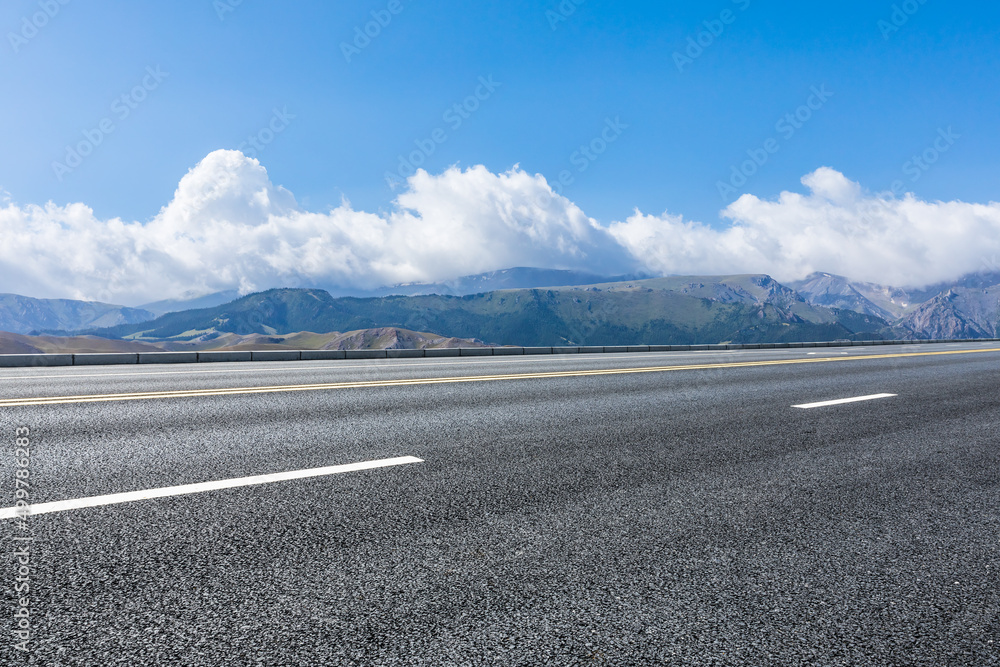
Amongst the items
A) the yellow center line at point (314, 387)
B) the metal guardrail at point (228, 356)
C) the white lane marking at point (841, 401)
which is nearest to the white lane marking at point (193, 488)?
the yellow center line at point (314, 387)

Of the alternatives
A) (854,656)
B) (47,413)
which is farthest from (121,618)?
(47,413)

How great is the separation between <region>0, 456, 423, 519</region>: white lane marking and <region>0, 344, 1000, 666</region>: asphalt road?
10cm

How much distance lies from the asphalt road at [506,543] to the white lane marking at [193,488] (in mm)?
97

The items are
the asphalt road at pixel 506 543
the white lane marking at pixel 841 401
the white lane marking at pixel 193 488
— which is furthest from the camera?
the white lane marking at pixel 841 401

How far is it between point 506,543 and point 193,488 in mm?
2063

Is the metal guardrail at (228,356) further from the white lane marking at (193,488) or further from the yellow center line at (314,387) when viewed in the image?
the white lane marking at (193,488)

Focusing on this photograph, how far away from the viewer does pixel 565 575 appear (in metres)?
2.63

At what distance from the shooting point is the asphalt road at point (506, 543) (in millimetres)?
2127

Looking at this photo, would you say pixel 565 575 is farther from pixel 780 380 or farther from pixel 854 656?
pixel 780 380

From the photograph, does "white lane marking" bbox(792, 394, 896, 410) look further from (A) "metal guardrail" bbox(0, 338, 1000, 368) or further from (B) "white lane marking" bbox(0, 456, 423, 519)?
(A) "metal guardrail" bbox(0, 338, 1000, 368)

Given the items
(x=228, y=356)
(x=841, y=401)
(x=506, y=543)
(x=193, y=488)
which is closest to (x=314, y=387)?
(x=193, y=488)

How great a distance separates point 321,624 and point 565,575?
3.38 ft

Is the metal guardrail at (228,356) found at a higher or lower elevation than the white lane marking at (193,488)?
higher

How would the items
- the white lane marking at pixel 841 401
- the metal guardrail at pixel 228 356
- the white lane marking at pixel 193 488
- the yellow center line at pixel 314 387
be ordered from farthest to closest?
the metal guardrail at pixel 228 356
the white lane marking at pixel 841 401
the yellow center line at pixel 314 387
the white lane marking at pixel 193 488
